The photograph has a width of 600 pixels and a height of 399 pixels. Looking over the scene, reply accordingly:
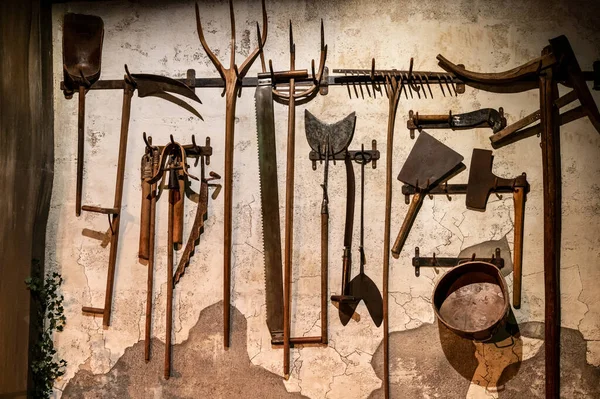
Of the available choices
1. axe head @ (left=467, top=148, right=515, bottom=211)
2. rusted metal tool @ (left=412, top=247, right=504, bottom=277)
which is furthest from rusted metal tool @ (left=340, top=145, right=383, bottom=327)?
axe head @ (left=467, top=148, right=515, bottom=211)

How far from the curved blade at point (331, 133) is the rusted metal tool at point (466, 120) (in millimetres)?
369

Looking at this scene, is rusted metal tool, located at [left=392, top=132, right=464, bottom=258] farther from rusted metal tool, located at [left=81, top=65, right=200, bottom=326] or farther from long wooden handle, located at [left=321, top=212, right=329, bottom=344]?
rusted metal tool, located at [left=81, top=65, right=200, bottom=326]

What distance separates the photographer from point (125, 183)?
387 centimetres

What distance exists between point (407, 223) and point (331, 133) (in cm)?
72

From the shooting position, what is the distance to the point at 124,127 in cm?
385

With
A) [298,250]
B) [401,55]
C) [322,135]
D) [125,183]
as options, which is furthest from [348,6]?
[125,183]

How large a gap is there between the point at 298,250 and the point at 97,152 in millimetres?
1448

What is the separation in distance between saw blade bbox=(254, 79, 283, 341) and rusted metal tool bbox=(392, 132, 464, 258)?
2.38 feet

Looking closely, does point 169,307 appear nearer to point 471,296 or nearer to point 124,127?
point 124,127

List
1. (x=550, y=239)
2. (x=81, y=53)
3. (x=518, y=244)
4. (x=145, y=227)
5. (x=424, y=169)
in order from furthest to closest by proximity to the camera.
Result: (x=81, y=53)
(x=145, y=227)
(x=424, y=169)
(x=518, y=244)
(x=550, y=239)

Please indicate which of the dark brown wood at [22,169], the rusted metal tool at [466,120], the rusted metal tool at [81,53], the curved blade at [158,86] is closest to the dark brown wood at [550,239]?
the rusted metal tool at [466,120]

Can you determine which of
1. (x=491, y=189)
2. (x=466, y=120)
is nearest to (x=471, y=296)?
(x=491, y=189)

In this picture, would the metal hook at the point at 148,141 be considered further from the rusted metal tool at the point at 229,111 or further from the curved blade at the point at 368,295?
the curved blade at the point at 368,295

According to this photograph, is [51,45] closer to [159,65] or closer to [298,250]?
[159,65]
